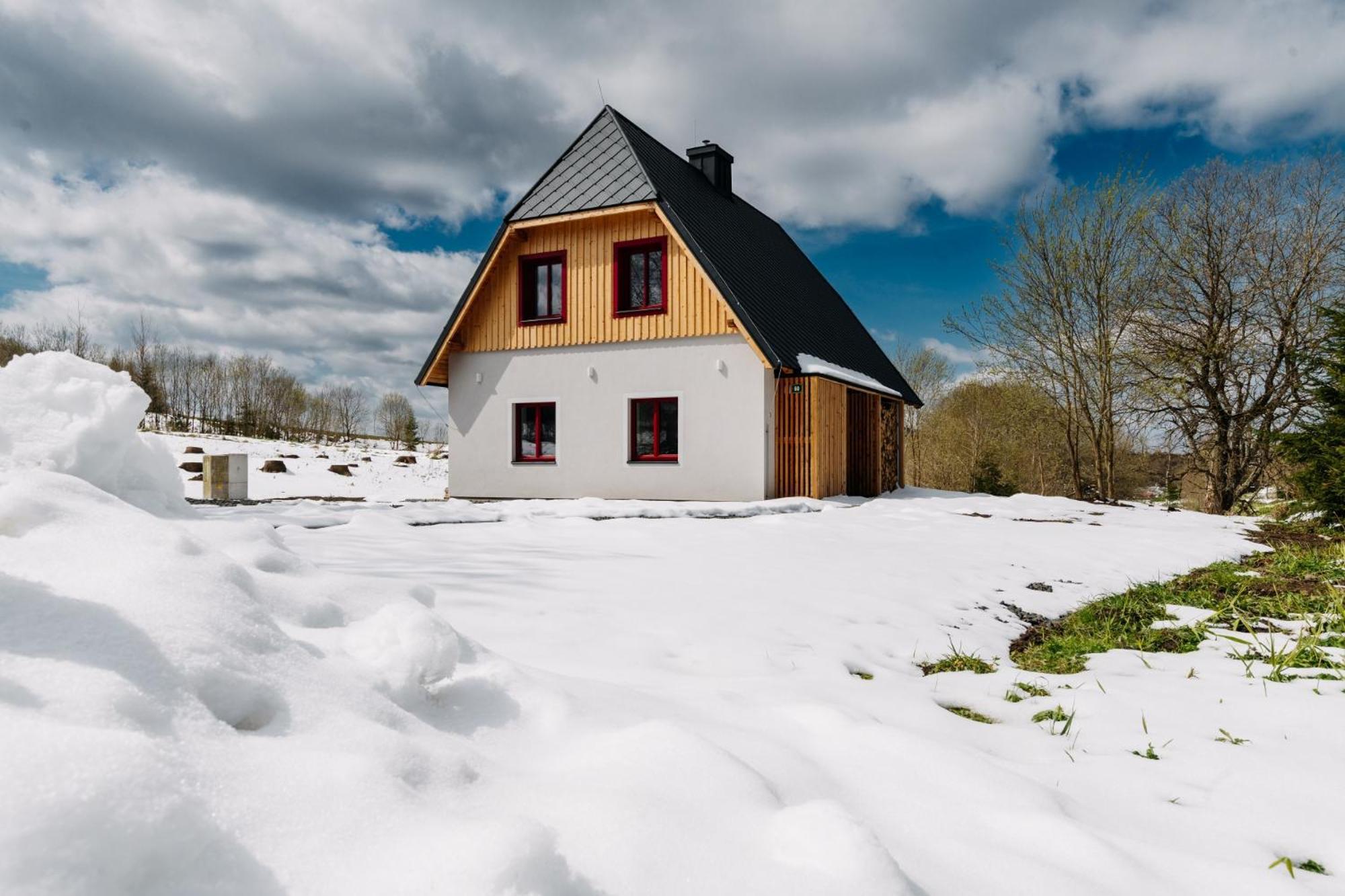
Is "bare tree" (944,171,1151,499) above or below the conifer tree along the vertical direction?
above

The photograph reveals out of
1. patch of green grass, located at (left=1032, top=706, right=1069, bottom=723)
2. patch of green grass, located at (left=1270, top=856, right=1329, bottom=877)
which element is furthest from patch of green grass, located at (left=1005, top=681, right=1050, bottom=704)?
patch of green grass, located at (left=1270, top=856, right=1329, bottom=877)

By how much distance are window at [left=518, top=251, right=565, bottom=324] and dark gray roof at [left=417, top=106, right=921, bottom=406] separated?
30.4 inches

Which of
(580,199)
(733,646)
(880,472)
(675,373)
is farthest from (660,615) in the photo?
(880,472)

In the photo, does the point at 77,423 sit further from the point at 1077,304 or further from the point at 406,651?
the point at 1077,304

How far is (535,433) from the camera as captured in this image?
13.4m

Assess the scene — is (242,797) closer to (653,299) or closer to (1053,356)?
(653,299)

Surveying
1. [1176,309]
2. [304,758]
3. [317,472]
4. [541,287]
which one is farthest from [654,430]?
[1176,309]

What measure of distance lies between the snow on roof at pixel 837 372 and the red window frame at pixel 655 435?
2274mm

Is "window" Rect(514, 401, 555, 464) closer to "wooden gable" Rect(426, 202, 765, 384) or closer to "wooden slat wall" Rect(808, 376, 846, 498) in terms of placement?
"wooden gable" Rect(426, 202, 765, 384)

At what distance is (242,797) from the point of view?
44.2 inches

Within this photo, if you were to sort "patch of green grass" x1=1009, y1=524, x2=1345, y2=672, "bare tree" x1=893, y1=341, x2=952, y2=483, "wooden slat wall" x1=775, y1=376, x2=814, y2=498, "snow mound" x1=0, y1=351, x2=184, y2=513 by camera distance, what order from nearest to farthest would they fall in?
1. "snow mound" x1=0, y1=351, x2=184, y2=513
2. "patch of green grass" x1=1009, y1=524, x2=1345, y2=672
3. "wooden slat wall" x1=775, y1=376, x2=814, y2=498
4. "bare tree" x1=893, y1=341, x2=952, y2=483

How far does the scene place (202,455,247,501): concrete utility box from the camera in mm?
10688

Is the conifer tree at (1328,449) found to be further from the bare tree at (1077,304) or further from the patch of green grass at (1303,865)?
the patch of green grass at (1303,865)

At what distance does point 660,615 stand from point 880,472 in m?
12.2
